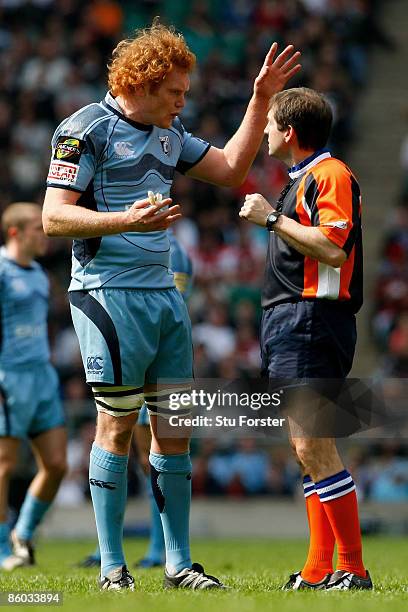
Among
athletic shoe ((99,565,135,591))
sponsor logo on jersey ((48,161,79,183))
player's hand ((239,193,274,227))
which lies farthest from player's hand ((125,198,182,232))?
athletic shoe ((99,565,135,591))

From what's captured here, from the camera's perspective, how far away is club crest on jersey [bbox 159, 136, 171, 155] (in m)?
6.12

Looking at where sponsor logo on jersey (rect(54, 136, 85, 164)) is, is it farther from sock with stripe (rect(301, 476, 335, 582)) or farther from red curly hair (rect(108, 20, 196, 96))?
sock with stripe (rect(301, 476, 335, 582))

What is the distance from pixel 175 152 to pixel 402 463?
7652 mm

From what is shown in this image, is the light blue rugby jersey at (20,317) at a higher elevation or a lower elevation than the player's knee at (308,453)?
higher

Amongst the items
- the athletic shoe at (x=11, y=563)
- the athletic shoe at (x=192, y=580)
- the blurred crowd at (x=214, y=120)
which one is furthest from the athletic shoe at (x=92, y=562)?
the blurred crowd at (x=214, y=120)

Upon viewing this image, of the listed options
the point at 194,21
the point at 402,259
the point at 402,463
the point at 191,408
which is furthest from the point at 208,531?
the point at 194,21

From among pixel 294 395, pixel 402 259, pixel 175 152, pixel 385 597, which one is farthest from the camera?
pixel 402 259

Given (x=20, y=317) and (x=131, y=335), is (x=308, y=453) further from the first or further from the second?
(x=20, y=317)

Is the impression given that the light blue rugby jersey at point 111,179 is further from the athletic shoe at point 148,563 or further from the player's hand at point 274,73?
the athletic shoe at point 148,563

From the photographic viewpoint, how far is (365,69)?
19.8 m

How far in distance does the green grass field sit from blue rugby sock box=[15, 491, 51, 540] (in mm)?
277

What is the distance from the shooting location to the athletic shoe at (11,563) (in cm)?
845

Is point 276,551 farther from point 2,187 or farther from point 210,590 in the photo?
point 2,187

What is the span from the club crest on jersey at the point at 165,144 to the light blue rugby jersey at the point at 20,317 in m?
3.32
